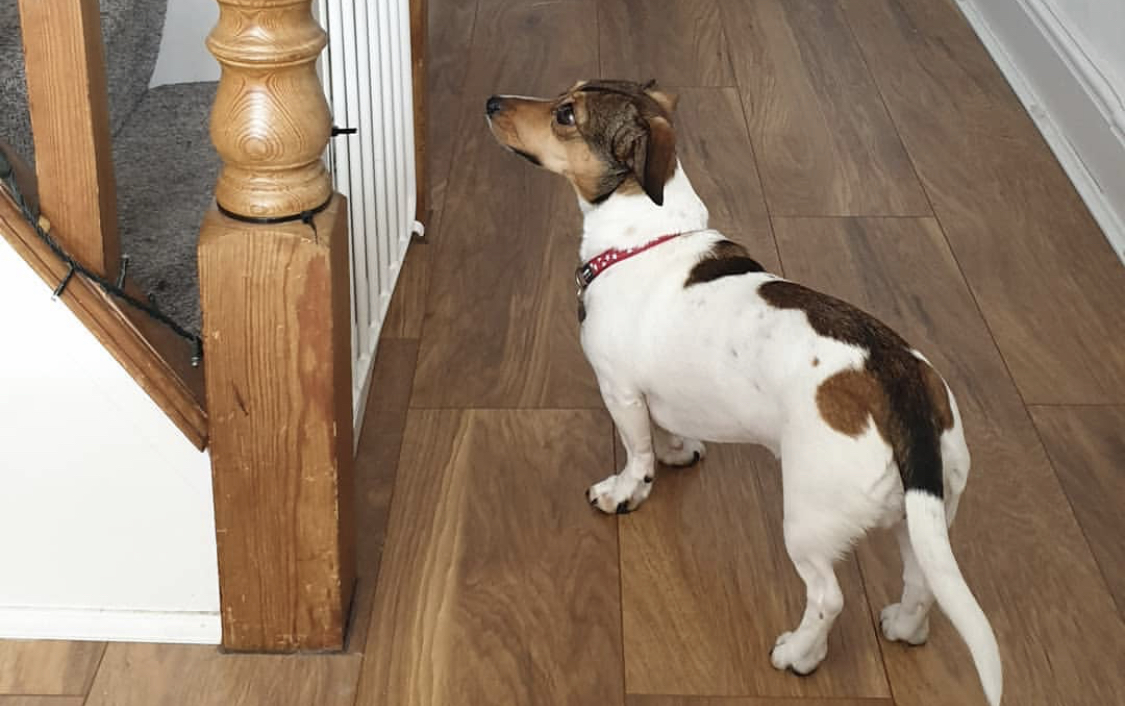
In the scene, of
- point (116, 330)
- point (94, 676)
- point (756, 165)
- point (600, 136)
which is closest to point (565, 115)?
point (600, 136)

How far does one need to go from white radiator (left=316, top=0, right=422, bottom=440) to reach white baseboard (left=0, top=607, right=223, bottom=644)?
1.29 ft

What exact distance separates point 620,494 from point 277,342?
0.59 m

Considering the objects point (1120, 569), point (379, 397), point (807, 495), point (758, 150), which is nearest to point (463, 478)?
point (379, 397)

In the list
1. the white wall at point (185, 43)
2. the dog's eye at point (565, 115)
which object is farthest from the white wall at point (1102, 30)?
the white wall at point (185, 43)

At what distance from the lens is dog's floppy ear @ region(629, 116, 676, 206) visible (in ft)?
5.61

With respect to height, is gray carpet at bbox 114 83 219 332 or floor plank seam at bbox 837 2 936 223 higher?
gray carpet at bbox 114 83 219 332

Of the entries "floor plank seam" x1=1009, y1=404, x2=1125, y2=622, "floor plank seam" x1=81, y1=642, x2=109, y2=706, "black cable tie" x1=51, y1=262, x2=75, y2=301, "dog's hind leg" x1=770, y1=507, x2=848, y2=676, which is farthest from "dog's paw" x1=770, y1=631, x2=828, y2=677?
"black cable tie" x1=51, y1=262, x2=75, y2=301

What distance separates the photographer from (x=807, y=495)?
1.53 meters

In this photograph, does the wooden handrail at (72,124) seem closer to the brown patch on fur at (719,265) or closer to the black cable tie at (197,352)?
the black cable tie at (197,352)

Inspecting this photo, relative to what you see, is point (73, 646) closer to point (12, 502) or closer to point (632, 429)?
point (12, 502)

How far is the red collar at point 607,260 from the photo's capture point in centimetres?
179

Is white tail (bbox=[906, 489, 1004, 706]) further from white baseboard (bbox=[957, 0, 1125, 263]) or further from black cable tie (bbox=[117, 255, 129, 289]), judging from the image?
white baseboard (bbox=[957, 0, 1125, 263])

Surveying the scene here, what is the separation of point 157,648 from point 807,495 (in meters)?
0.73

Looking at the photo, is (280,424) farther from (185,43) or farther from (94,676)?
(185,43)
